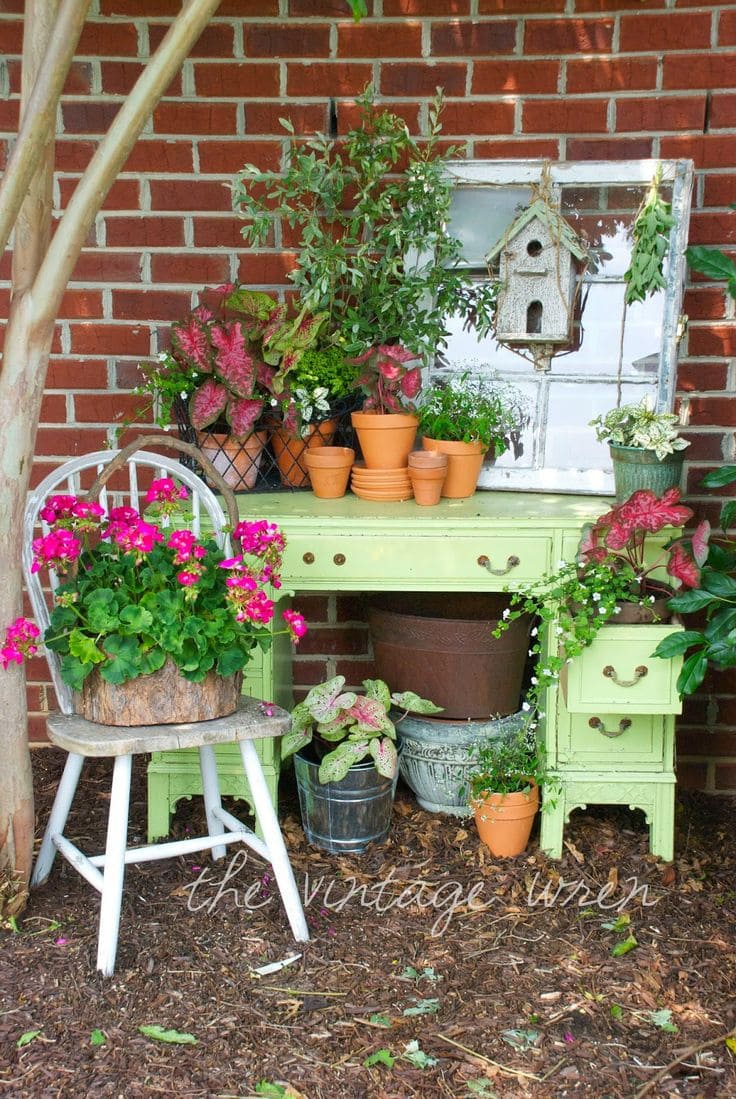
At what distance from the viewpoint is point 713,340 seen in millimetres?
3172

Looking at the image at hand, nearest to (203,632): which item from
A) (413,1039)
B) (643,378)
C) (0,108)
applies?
(413,1039)

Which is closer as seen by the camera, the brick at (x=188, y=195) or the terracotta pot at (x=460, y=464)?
the terracotta pot at (x=460, y=464)

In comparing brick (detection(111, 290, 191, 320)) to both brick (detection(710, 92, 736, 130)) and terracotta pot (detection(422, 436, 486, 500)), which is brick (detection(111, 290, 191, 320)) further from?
brick (detection(710, 92, 736, 130))

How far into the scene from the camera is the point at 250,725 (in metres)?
2.44

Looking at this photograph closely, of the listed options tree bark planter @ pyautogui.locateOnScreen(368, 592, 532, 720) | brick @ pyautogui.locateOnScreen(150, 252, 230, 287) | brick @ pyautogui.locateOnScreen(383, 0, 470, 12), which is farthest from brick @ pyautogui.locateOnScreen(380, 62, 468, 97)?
tree bark planter @ pyautogui.locateOnScreen(368, 592, 532, 720)

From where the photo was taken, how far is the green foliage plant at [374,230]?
9.73 ft

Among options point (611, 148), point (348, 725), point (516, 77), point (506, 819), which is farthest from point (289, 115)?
point (506, 819)

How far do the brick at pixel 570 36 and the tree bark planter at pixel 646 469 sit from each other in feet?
3.69

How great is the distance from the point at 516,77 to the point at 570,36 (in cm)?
18

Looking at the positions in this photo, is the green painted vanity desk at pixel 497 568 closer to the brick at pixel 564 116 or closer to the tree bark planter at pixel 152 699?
the tree bark planter at pixel 152 699

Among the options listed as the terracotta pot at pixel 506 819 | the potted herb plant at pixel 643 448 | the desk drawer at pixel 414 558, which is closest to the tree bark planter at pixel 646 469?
the potted herb plant at pixel 643 448

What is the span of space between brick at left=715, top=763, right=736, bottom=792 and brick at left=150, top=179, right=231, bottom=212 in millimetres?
2196

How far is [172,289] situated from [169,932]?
177cm

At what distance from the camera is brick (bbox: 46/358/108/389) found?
3287 millimetres
